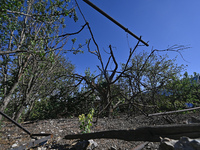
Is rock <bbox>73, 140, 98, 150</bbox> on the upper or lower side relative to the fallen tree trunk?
lower

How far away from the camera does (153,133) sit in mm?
1611

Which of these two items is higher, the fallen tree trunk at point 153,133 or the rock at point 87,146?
the fallen tree trunk at point 153,133

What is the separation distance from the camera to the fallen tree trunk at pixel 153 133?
1.33m

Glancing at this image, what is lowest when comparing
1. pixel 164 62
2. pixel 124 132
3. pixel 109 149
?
pixel 109 149

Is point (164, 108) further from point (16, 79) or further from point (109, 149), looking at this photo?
point (16, 79)

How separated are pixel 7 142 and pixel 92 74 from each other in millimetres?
6124

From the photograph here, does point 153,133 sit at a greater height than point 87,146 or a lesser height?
greater

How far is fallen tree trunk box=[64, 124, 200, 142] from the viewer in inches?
52.5

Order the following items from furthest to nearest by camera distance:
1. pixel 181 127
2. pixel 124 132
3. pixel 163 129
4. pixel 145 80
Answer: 1. pixel 145 80
2. pixel 124 132
3. pixel 163 129
4. pixel 181 127

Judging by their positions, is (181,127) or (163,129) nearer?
(181,127)

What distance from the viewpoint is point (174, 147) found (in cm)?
101

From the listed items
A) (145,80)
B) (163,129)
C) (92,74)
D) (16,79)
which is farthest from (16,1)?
(145,80)

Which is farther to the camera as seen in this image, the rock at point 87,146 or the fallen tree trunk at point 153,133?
the rock at point 87,146

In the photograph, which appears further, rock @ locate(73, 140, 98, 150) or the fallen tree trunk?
rock @ locate(73, 140, 98, 150)
